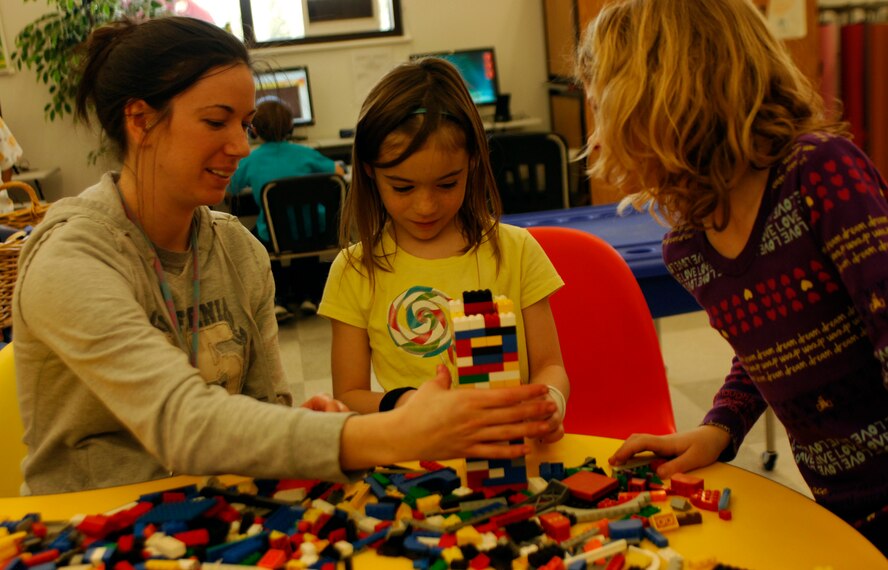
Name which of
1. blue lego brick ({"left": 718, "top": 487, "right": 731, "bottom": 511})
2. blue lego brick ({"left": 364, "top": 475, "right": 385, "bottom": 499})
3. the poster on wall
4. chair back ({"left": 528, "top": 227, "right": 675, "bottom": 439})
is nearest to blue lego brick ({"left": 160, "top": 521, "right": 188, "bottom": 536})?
blue lego brick ({"left": 364, "top": 475, "right": 385, "bottom": 499})

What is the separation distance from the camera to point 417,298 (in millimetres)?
1396

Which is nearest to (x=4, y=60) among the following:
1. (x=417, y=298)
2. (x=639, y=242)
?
(x=639, y=242)

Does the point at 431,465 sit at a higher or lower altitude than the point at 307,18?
lower

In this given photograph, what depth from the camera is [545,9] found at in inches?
213

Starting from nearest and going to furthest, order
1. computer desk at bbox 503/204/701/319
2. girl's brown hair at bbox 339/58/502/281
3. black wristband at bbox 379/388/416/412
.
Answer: black wristband at bbox 379/388/416/412, girl's brown hair at bbox 339/58/502/281, computer desk at bbox 503/204/701/319

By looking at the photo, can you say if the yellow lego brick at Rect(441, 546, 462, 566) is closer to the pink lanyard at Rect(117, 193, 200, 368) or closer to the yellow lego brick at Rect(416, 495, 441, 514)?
the yellow lego brick at Rect(416, 495, 441, 514)

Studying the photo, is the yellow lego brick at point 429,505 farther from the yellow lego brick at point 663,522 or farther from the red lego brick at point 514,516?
the yellow lego brick at point 663,522

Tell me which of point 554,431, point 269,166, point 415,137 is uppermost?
point 415,137

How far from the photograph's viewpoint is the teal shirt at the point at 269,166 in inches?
160

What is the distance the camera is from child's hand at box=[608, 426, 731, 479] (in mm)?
978

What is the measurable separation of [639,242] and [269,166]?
7.87 feet

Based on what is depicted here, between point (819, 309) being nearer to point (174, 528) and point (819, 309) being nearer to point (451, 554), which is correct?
point (451, 554)

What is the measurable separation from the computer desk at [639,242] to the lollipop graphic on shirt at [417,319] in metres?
0.51

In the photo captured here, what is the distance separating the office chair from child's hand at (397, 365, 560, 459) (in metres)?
2.82
